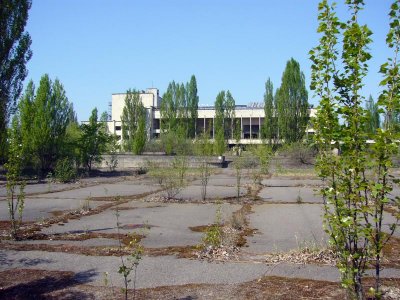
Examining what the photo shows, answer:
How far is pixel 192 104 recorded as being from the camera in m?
67.1

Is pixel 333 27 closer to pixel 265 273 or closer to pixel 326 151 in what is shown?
pixel 326 151

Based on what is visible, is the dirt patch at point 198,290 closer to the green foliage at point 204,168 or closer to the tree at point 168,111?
the green foliage at point 204,168

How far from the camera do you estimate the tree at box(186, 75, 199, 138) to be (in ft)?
217

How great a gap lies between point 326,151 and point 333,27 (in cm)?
115

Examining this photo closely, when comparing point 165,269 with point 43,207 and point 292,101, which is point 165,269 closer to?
point 43,207

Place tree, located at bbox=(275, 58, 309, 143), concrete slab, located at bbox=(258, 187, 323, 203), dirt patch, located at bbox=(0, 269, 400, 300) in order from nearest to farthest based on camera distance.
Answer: dirt patch, located at bbox=(0, 269, 400, 300) → concrete slab, located at bbox=(258, 187, 323, 203) → tree, located at bbox=(275, 58, 309, 143)

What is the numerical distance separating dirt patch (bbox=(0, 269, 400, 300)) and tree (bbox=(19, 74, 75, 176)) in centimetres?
2496

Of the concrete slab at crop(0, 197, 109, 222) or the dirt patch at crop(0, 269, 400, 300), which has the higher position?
the dirt patch at crop(0, 269, 400, 300)

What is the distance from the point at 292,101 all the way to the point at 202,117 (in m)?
26.0

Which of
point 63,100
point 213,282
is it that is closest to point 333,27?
point 213,282

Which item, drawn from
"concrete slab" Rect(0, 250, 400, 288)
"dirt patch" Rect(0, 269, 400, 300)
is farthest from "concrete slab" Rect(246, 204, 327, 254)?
"dirt patch" Rect(0, 269, 400, 300)

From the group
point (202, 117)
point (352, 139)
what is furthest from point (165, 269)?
point (202, 117)

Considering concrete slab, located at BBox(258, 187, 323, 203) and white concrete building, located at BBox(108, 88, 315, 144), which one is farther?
white concrete building, located at BBox(108, 88, 315, 144)

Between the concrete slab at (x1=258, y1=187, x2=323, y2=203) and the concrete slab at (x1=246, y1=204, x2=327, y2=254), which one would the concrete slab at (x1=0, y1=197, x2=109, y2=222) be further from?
the concrete slab at (x1=258, y1=187, x2=323, y2=203)
